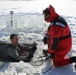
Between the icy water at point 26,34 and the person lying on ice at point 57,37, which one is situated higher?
the person lying on ice at point 57,37

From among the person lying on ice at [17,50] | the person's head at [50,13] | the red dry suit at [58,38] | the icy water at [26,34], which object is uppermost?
the person's head at [50,13]

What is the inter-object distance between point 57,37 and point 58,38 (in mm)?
52

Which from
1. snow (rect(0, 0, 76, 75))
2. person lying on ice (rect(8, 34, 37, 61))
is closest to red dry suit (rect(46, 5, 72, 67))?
snow (rect(0, 0, 76, 75))

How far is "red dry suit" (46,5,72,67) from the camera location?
5258 mm

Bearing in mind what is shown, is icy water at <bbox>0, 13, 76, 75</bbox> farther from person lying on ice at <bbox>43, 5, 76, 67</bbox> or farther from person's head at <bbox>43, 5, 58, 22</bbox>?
person's head at <bbox>43, 5, 58, 22</bbox>

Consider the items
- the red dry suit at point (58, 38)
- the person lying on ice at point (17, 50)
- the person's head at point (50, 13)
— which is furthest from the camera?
the person lying on ice at point (17, 50)

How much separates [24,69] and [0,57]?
1210 mm

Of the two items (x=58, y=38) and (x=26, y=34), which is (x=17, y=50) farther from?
(x=26, y=34)

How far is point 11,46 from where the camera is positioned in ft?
20.5

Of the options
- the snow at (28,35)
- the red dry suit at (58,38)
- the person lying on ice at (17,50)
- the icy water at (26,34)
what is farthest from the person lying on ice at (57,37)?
the person lying on ice at (17,50)

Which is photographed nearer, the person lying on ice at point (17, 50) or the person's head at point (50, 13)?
the person's head at point (50, 13)

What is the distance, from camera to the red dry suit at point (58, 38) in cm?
526

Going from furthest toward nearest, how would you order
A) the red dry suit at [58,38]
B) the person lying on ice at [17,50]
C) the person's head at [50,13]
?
1. the person lying on ice at [17,50]
2. the person's head at [50,13]
3. the red dry suit at [58,38]

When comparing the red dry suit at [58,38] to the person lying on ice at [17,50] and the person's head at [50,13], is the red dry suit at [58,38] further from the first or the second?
the person lying on ice at [17,50]
